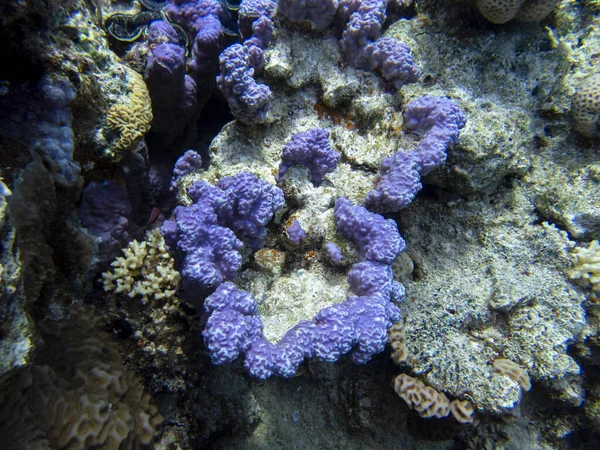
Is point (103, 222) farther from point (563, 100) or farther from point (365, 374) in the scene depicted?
point (563, 100)

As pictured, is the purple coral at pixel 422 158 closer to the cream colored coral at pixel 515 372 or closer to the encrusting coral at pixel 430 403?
the encrusting coral at pixel 430 403

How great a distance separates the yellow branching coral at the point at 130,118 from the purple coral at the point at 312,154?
42.7 inches

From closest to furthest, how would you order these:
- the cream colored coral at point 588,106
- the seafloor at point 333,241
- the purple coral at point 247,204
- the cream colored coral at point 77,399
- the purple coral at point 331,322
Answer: the cream colored coral at point 77,399 < the purple coral at point 331,322 < the seafloor at point 333,241 < the purple coral at point 247,204 < the cream colored coral at point 588,106

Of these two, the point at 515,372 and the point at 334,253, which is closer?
the point at 334,253

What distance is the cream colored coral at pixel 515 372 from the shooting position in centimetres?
288

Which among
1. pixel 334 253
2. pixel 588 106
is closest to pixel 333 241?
pixel 334 253

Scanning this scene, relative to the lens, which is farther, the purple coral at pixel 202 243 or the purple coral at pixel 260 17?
the purple coral at pixel 260 17

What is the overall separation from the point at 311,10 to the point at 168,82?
1.42 metres

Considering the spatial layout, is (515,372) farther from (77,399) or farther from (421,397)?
(77,399)

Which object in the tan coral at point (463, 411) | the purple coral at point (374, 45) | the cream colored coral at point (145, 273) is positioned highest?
the purple coral at point (374, 45)

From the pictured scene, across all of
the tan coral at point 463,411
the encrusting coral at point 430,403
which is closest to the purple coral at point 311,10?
the encrusting coral at point 430,403

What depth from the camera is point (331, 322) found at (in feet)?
7.55

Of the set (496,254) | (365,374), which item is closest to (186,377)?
(365,374)

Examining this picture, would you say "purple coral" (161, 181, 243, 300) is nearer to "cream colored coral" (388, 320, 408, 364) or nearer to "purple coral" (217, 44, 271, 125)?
"purple coral" (217, 44, 271, 125)
